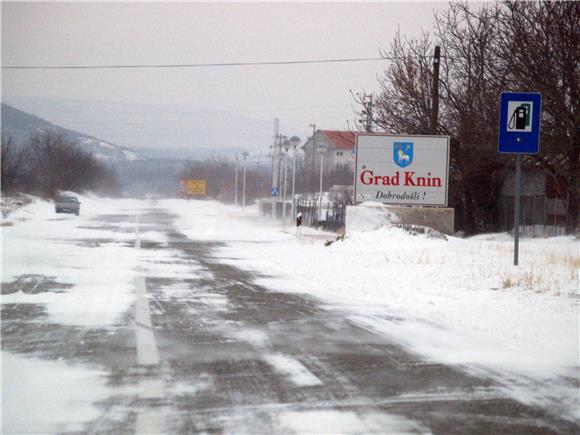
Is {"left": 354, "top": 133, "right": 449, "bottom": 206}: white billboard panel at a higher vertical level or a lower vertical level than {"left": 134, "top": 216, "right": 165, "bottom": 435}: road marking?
higher

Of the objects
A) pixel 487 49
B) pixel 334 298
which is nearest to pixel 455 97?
pixel 487 49

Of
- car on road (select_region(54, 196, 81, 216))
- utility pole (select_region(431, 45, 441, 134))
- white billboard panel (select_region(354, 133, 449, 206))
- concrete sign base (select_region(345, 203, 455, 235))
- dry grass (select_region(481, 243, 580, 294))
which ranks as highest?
utility pole (select_region(431, 45, 441, 134))

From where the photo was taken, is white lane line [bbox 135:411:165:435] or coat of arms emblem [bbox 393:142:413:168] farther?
coat of arms emblem [bbox 393:142:413:168]

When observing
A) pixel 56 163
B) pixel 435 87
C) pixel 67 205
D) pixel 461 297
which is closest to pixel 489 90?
pixel 435 87

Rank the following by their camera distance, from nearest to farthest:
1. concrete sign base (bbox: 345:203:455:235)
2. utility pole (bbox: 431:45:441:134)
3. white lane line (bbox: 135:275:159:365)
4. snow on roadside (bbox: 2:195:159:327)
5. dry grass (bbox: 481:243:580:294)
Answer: white lane line (bbox: 135:275:159:365) → snow on roadside (bbox: 2:195:159:327) → dry grass (bbox: 481:243:580:294) → concrete sign base (bbox: 345:203:455:235) → utility pole (bbox: 431:45:441:134)

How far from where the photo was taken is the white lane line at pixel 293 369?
5.62 m

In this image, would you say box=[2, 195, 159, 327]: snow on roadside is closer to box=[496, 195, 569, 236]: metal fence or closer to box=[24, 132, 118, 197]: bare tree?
box=[496, 195, 569, 236]: metal fence

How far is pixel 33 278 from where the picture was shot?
Answer: 12.8 meters

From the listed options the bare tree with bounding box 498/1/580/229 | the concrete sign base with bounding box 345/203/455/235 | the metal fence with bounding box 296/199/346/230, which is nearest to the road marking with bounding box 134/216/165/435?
the concrete sign base with bounding box 345/203/455/235

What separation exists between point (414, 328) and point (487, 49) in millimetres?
23866

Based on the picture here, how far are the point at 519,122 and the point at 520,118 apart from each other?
0.07 meters

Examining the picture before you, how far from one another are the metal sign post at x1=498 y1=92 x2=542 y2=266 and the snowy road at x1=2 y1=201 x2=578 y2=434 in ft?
17.3

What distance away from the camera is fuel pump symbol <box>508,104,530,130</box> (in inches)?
517

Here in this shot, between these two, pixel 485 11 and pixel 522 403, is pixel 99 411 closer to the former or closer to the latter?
pixel 522 403
